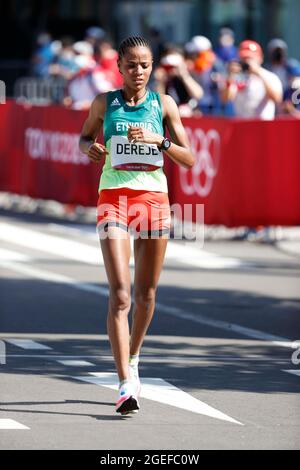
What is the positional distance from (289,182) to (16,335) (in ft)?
21.6

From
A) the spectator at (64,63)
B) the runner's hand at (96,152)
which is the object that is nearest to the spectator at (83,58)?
the spectator at (64,63)

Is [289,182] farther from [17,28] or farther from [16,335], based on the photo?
[17,28]

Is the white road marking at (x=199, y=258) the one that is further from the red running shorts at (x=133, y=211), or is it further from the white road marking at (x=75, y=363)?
the red running shorts at (x=133, y=211)

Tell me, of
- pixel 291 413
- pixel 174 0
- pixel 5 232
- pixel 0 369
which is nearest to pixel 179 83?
pixel 5 232

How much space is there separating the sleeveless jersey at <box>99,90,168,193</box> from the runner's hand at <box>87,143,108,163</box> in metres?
0.06

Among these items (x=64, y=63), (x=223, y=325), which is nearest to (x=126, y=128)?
(x=223, y=325)

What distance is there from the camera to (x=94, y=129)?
8.80 metres

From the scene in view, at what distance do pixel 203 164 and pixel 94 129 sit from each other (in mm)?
9278

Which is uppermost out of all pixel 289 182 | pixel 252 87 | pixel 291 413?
pixel 252 87

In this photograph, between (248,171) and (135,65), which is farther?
(248,171)

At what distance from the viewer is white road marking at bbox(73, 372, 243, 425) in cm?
850

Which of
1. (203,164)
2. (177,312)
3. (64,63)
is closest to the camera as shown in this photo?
(177,312)

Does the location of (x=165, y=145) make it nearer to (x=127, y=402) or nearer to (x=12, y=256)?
(x=127, y=402)

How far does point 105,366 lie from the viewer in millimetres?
10023
